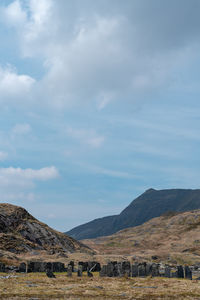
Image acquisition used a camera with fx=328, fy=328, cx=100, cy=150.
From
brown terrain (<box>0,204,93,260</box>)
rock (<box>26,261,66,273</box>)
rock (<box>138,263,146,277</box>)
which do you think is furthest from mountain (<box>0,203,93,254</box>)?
rock (<box>138,263,146,277</box>)

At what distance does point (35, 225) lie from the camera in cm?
11431

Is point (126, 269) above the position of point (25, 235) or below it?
below

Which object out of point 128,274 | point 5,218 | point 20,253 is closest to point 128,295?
point 128,274

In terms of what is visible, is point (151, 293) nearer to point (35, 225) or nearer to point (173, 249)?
point (35, 225)

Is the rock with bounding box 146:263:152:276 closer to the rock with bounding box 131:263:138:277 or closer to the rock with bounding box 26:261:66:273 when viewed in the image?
the rock with bounding box 131:263:138:277

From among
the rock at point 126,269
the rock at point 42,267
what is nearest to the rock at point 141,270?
the rock at point 126,269

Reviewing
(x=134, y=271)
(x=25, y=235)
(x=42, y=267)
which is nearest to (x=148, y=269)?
(x=134, y=271)

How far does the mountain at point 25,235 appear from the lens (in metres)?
95.3

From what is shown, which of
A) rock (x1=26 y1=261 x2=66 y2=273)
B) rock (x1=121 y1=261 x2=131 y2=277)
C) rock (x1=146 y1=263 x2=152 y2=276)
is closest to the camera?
rock (x1=121 y1=261 x2=131 y2=277)

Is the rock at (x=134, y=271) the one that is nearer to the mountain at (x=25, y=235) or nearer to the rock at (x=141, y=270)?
the rock at (x=141, y=270)

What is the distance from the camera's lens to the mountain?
95312 mm

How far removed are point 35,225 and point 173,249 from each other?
75552mm

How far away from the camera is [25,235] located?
10581 cm

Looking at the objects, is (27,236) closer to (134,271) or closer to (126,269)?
(126,269)
